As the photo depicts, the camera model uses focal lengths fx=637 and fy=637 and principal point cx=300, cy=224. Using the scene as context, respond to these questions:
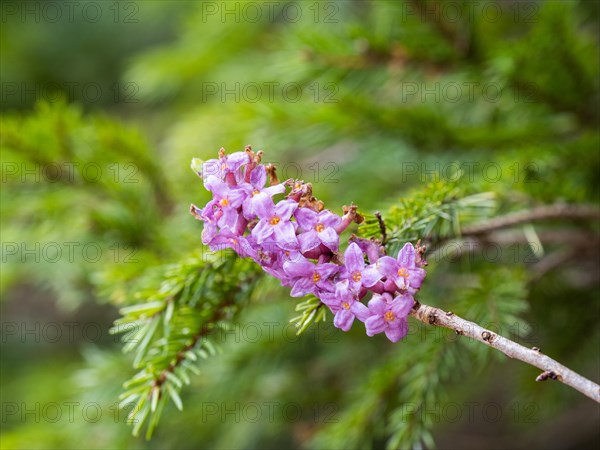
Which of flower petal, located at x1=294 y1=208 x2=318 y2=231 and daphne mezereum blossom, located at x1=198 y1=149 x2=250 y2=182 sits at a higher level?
daphne mezereum blossom, located at x1=198 y1=149 x2=250 y2=182

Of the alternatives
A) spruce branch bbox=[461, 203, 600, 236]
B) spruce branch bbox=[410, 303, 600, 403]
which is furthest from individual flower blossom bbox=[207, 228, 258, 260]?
spruce branch bbox=[461, 203, 600, 236]

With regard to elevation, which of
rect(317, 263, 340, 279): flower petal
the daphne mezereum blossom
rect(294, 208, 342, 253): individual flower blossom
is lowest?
rect(317, 263, 340, 279): flower petal

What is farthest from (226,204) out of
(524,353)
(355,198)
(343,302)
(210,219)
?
(355,198)

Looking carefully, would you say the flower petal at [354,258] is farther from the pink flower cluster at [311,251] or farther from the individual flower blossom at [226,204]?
the individual flower blossom at [226,204]

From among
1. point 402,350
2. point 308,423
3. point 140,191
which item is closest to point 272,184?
point 402,350

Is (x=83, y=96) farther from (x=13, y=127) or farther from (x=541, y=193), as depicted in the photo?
(x=541, y=193)

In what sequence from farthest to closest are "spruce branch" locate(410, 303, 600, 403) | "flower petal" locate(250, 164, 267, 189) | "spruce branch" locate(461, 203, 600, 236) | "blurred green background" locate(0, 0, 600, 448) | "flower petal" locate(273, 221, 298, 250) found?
"blurred green background" locate(0, 0, 600, 448) → "spruce branch" locate(461, 203, 600, 236) → "flower petal" locate(250, 164, 267, 189) → "flower petal" locate(273, 221, 298, 250) → "spruce branch" locate(410, 303, 600, 403)

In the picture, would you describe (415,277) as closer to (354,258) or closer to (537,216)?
(354,258)

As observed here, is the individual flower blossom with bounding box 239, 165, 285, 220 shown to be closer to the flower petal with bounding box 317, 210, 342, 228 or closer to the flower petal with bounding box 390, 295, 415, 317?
the flower petal with bounding box 317, 210, 342, 228

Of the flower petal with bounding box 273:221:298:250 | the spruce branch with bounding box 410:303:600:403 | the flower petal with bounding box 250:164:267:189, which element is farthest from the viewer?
the flower petal with bounding box 250:164:267:189
